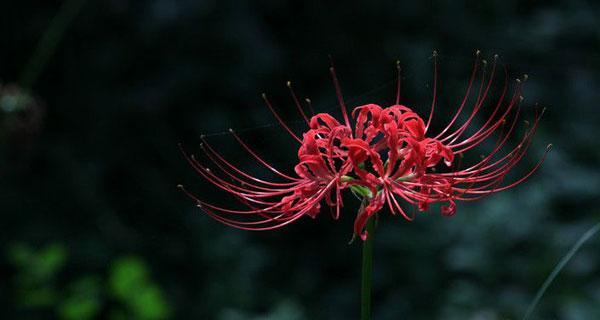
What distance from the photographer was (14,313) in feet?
11.9

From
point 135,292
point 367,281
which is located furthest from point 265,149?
point 367,281

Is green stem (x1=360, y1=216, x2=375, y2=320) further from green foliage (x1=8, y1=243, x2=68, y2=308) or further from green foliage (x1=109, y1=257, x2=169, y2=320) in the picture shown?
green foliage (x1=8, y1=243, x2=68, y2=308)

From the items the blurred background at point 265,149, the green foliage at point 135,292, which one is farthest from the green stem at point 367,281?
the blurred background at point 265,149

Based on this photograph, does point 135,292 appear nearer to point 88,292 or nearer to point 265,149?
point 88,292

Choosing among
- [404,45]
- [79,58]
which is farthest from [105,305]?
[404,45]

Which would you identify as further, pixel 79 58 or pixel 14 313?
pixel 79 58

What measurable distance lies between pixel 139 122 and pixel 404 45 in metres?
1.32

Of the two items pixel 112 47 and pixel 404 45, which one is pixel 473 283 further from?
pixel 112 47

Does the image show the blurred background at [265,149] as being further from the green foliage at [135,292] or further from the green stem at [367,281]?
the green stem at [367,281]

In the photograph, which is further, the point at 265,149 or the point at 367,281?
the point at 265,149

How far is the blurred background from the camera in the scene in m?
3.69

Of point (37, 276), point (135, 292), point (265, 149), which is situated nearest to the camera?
point (135, 292)

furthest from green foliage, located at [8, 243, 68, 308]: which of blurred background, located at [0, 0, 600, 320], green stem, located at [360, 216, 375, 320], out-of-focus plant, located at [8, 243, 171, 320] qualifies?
green stem, located at [360, 216, 375, 320]

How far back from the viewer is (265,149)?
428cm
